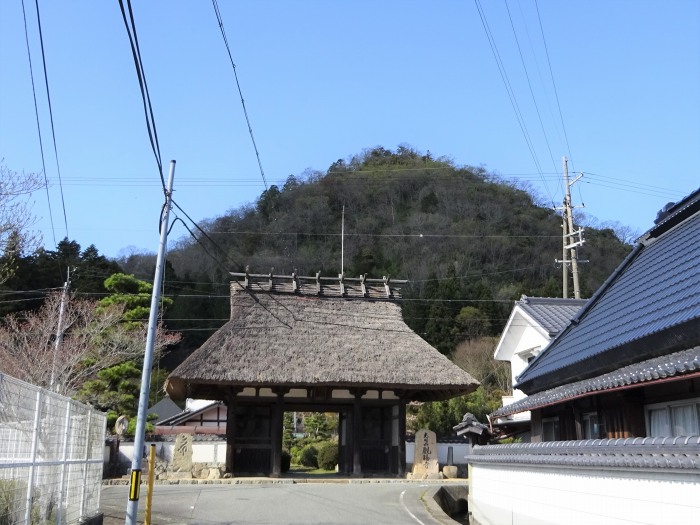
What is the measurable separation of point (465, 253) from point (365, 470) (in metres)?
33.7

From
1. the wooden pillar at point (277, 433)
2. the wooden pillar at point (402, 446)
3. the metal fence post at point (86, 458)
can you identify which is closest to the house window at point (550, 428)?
the metal fence post at point (86, 458)

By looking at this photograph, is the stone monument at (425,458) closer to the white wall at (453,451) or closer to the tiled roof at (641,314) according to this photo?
the white wall at (453,451)

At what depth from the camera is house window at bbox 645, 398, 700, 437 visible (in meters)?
7.41

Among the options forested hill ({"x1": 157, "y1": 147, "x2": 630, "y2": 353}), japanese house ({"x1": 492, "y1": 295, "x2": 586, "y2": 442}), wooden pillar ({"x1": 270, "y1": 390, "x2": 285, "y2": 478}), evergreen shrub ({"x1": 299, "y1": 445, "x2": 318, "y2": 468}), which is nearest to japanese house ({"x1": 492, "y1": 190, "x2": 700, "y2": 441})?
japanese house ({"x1": 492, "y1": 295, "x2": 586, "y2": 442})

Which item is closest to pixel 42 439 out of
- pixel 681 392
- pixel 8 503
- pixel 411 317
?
pixel 8 503

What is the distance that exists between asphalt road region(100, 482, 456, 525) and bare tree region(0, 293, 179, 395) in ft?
15.3

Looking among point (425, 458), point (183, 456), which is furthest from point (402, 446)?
point (183, 456)

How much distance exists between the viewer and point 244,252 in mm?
54906

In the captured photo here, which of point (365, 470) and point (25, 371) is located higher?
point (25, 371)

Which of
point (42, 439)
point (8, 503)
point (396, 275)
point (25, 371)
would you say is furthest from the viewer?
point (396, 275)

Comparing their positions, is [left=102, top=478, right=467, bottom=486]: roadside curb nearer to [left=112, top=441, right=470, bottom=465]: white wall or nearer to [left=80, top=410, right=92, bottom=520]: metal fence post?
[left=112, top=441, right=470, bottom=465]: white wall

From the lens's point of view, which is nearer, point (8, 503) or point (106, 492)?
point (8, 503)

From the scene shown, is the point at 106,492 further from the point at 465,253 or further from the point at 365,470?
the point at 465,253

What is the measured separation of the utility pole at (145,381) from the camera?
9086mm
